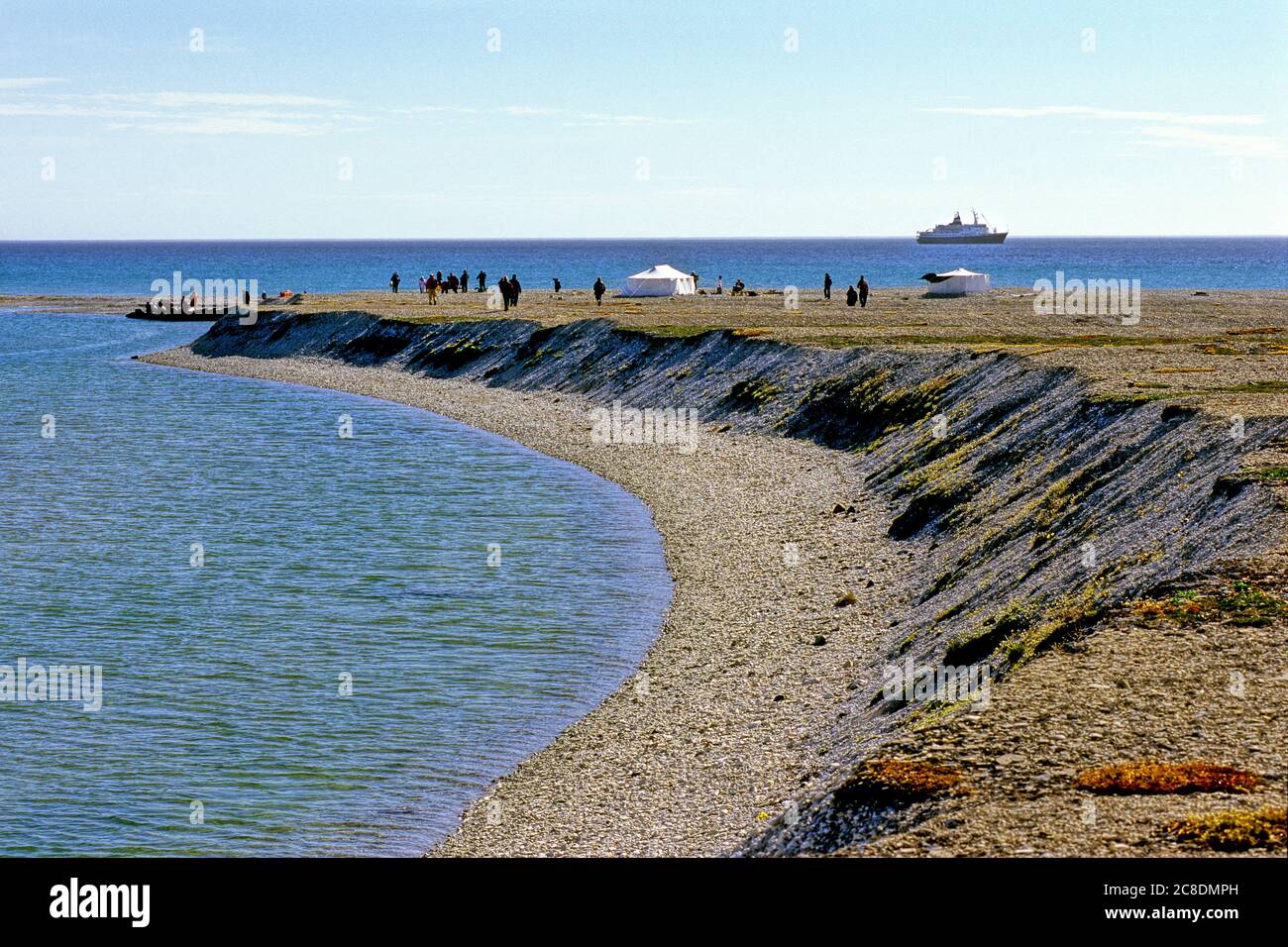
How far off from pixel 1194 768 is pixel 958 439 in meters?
26.4

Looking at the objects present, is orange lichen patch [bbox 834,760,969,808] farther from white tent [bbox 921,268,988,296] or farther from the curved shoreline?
white tent [bbox 921,268,988,296]

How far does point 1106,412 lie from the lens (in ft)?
115

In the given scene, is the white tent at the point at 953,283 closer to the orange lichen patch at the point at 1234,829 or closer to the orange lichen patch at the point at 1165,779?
the orange lichen patch at the point at 1165,779

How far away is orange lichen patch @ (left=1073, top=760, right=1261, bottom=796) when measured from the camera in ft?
46.3

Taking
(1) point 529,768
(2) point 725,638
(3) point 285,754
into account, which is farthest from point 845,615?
(3) point 285,754

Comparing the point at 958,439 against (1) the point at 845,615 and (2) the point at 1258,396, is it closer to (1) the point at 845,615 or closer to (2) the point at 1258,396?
(2) the point at 1258,396

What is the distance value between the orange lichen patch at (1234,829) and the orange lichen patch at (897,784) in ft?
8.52

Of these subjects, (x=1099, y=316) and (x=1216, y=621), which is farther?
(x=1099, y=316)

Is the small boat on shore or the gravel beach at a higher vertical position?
the small boat on shore

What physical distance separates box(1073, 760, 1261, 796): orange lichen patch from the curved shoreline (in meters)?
4.67

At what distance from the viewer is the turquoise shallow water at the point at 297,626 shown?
20.4m

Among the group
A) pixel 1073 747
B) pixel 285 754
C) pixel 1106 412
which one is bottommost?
pixel 285 754

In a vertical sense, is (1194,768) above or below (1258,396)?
below

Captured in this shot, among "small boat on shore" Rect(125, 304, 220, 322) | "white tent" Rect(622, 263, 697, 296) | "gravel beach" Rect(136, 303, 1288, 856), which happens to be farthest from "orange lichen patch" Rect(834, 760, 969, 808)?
"small boat on shore" Rect(125, 304, 220, 322)
